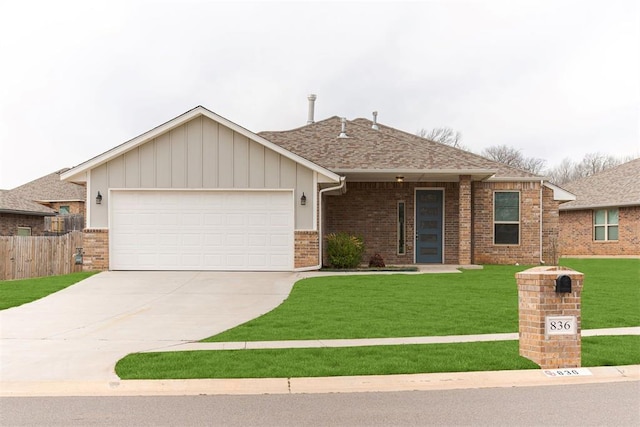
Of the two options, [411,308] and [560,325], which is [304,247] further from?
[560,325]

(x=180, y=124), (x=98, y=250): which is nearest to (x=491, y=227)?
(x=180, y=124)

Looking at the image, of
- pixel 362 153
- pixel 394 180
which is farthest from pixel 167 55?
pixel 394 180

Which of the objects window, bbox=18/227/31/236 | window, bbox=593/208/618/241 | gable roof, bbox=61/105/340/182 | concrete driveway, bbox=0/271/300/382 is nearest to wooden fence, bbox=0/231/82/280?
gable roof, bbox=61/105/340/182

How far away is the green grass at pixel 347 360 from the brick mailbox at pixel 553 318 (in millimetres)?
210

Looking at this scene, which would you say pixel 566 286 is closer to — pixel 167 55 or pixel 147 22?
pixel 147 22

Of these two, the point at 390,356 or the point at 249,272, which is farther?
the point at 249,272

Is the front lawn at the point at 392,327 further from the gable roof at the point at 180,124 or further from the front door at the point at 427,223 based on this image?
the front door at the point at 427,223

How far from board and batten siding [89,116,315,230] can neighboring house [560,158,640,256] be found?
18.7 metres

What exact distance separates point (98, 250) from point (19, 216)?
1419 centimetres

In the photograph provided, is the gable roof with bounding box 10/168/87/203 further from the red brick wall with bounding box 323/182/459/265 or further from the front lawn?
the front lawn

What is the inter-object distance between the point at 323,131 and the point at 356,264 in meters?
7.11

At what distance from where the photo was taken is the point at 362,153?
2102cm

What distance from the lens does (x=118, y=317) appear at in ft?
36.2

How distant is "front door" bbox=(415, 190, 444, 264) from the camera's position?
71.2 feet
